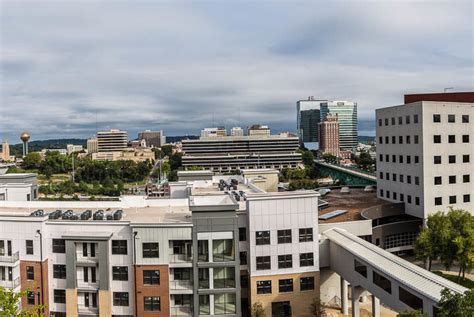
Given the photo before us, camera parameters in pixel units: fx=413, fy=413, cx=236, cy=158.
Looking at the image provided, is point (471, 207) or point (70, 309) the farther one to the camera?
point (471, 207)

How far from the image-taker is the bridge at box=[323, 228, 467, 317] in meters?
25.5

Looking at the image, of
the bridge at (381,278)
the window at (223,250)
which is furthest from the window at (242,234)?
the bridge at (381,278)

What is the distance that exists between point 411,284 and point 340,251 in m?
10.3

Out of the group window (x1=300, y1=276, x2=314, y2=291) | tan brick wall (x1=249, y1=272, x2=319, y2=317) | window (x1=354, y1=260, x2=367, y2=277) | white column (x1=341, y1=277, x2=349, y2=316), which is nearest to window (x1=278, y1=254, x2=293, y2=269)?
tan brick wall (x1=249, y1=272, x2=319, y2=317)

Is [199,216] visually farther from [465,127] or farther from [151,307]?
[465,127]

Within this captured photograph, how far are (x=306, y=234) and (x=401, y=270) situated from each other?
30.3 feet

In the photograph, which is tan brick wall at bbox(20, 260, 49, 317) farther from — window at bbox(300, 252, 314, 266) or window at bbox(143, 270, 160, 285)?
window at bbox(300, 252, 314, 266)

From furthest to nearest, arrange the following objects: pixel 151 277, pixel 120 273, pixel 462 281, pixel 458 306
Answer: pixel 462 281 → pixel 120 273 → pixel 151 277 → pixel 458 306

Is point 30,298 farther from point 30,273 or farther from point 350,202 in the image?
point 350,202

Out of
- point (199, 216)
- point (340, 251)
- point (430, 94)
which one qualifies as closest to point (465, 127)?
point (430, 94)

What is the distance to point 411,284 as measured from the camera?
2622 cm

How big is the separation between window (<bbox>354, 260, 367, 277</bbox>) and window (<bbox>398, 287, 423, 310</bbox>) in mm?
4749

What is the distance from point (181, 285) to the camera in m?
34.2

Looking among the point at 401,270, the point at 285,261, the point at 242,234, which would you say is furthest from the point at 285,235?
the point at 401,270
